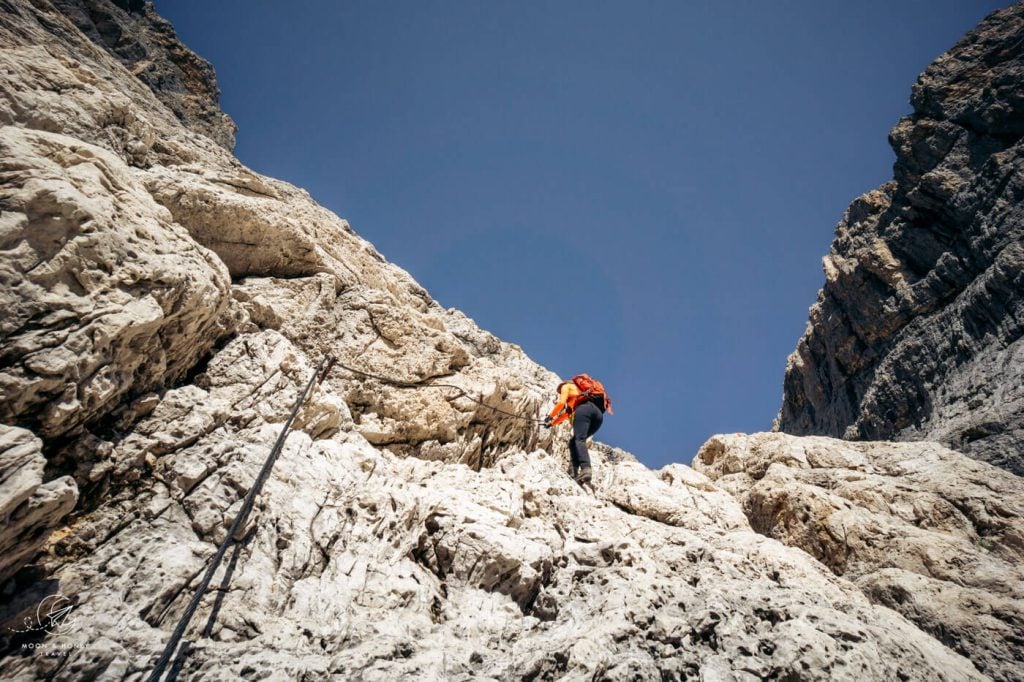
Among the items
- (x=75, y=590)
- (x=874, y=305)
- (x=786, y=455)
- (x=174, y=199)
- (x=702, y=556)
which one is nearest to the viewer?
(x=75, y=590)

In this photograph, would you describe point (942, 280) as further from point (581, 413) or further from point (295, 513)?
point (295, 513)

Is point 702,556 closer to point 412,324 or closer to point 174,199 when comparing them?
point 412,324

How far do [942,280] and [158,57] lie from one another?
157 ft

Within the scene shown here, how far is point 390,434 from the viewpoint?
30.7 feet

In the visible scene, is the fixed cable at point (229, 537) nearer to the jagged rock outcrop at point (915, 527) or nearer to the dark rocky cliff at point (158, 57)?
the jagged rock outcrop at point (915, 527)

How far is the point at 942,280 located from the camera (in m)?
31.5

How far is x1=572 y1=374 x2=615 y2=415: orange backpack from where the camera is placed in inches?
490

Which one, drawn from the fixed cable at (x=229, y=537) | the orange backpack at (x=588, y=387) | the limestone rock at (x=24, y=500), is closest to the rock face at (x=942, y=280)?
the orange backpack at (x=588, y=387)

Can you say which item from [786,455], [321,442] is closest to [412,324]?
[321,442]

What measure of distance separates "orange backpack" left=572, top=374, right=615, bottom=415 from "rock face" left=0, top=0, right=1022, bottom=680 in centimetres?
262

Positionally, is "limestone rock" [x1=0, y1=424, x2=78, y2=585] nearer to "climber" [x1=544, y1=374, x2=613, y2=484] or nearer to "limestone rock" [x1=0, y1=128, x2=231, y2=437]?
"limestone rock" [x1=0, y1=128, x2=231, y2=437]

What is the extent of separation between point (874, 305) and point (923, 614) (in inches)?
1475

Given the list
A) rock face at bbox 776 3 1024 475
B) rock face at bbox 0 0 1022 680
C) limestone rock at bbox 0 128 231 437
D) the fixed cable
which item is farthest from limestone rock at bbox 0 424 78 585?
rock face at bbox 776 3 1024 475

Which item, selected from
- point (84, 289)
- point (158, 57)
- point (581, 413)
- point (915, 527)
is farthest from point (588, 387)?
point (158, 57)
